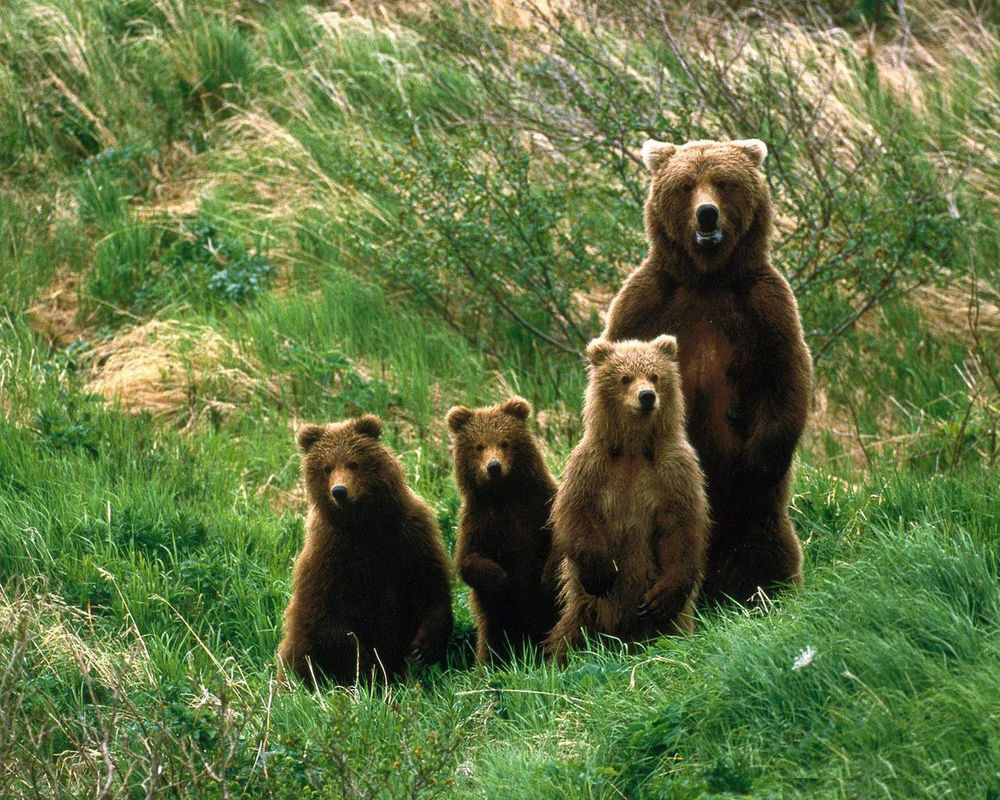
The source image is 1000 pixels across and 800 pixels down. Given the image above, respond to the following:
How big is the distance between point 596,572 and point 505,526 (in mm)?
714

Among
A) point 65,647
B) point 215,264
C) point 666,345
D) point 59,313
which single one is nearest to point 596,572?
point 666,345

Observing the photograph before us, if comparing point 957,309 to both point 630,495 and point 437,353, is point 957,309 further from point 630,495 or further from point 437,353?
point 630,495

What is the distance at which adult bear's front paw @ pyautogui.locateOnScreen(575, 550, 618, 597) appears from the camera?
202 inches

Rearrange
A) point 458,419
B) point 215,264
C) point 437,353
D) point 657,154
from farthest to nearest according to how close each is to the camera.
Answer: point 215,264 → point 437,353 → point 458,419 → point 657,154

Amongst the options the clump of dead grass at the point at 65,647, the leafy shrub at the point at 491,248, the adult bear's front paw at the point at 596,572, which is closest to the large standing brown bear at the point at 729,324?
the adult bear's front paw at the point at 596,572

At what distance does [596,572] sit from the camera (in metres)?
5.15

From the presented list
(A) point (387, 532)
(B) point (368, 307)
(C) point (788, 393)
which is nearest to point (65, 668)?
(A) point (387, 532)

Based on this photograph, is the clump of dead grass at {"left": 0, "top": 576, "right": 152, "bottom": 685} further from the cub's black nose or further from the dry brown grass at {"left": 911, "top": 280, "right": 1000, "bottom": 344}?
the dry brown grass at {"left": 911, "top": 280, "right": 1000, "bottom": 344}

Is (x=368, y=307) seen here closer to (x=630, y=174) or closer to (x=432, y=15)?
(x=630, y=174)

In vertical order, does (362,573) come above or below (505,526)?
below

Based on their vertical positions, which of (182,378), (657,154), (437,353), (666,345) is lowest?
(182,378)

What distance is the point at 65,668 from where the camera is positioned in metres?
5.62

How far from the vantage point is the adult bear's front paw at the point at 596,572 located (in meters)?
5.13

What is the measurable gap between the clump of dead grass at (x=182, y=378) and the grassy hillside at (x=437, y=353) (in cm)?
3
